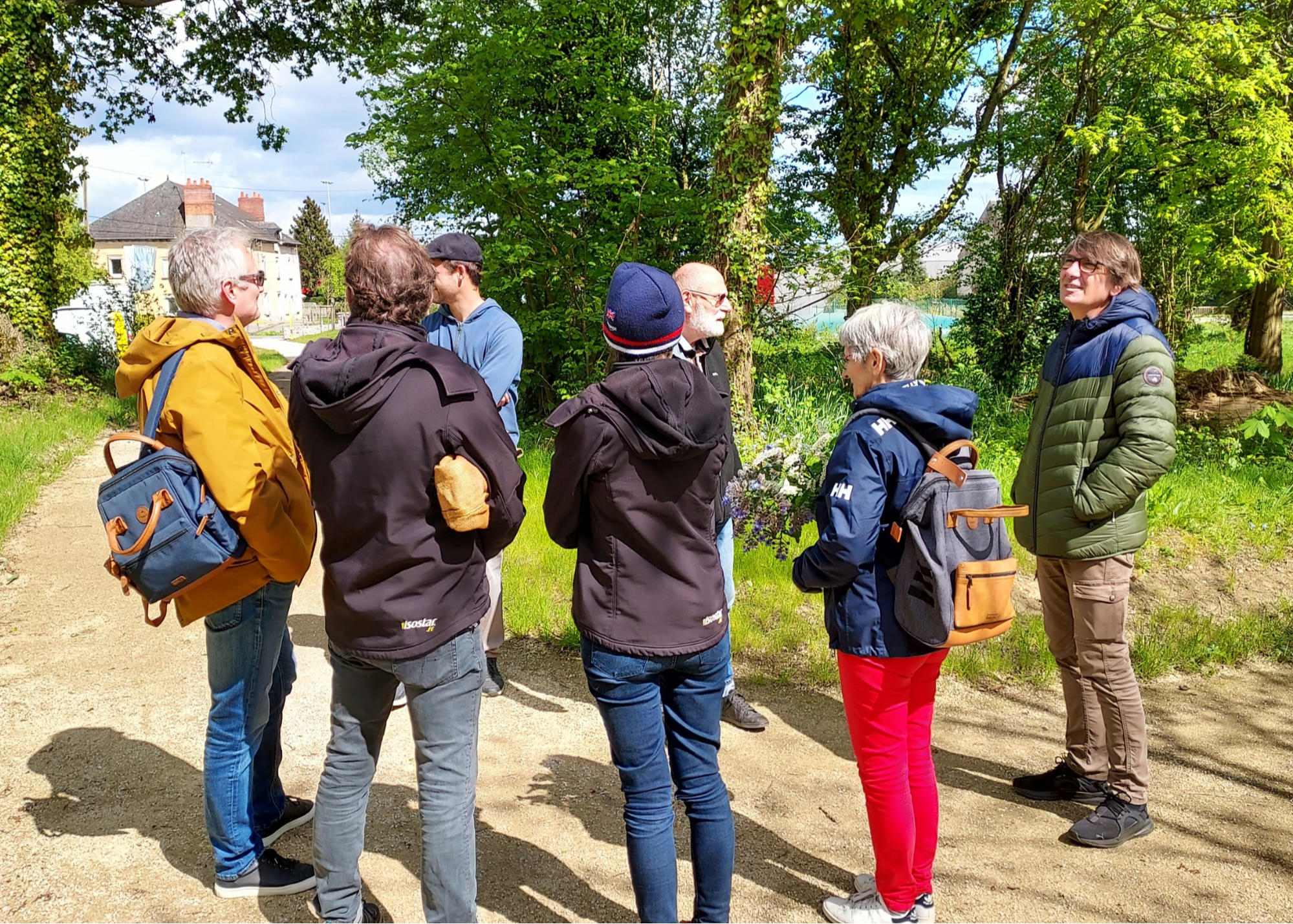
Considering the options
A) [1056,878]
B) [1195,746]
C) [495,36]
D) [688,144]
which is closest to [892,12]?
[688,144]

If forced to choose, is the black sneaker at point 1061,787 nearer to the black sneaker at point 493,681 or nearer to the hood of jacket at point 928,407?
the hood of jacket at point 928,407

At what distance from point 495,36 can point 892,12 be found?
5.27 meters

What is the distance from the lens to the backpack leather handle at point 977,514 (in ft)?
8.38

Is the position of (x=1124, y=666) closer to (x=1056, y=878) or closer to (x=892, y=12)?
(x=1056, y=878)

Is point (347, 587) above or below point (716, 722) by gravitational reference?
above

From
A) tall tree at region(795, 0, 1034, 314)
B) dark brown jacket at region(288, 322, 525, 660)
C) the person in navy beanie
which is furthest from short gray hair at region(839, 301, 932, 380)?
tall tree at region(795, 0, 1034, 314)

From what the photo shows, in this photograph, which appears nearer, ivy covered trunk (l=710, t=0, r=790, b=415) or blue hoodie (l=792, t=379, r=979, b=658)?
blue hoodie (l=792, t=379, r=979, b=658)

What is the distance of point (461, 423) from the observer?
93.4 inches

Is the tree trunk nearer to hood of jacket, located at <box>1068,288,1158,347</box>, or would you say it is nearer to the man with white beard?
hood of jacket, located at <box>1068,288,1158,347</box>

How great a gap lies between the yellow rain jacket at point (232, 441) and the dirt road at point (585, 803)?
3.80 feet

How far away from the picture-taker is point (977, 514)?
2.55 m

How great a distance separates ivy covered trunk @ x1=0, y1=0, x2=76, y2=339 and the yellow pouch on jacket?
13.8m

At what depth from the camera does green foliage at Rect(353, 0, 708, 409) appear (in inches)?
382

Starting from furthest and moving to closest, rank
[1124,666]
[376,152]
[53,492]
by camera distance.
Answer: [376,152] < [53,492] < [1124,666]
